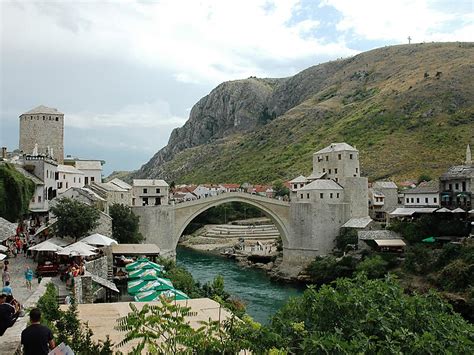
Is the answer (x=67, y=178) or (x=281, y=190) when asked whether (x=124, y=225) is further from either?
(x=281, y=190)

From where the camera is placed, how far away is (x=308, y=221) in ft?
133

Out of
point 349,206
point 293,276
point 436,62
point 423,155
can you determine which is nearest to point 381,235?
point 349,206

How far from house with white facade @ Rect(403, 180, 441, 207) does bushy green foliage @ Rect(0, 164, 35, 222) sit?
31113mm

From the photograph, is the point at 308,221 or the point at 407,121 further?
the point at 407,121

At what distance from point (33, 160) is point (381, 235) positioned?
80.7 feet

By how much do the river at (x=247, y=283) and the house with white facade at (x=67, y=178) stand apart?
11.5 metres

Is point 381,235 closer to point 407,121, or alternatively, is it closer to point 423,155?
point 423,155

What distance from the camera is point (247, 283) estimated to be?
35594 millimetres

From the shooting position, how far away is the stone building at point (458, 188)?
3538cm

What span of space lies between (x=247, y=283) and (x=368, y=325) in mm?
26297

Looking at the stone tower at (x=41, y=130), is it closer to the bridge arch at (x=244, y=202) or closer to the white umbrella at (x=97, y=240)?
the bridge arch at (x=244, y=202)

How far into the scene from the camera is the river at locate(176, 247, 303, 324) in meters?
28.3

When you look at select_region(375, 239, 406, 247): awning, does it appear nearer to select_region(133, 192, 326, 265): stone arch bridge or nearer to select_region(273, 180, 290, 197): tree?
select_region(133, 192, 326, 265): stone arch bridge

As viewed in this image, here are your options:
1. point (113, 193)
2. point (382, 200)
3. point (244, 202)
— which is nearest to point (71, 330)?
point (113, 193)
